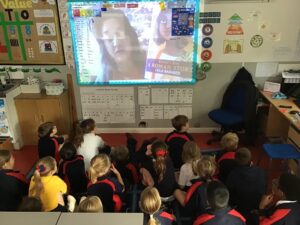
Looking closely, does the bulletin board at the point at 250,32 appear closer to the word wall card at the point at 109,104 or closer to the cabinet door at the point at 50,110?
the word wall card at the point at 109,104

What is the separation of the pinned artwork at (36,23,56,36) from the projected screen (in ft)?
0.94

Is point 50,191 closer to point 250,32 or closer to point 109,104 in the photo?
point 109,104

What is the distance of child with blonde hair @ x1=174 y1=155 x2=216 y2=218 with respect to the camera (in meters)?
2.30

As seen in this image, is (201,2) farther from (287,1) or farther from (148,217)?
(148,217)

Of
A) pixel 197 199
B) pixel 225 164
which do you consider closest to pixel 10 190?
pixel 197 199

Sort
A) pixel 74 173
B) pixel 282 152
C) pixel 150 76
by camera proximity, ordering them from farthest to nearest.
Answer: pixel 150 76 → pixel 282 152 → pixel 74 173

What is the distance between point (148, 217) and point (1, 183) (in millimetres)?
1267

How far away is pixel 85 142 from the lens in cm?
318

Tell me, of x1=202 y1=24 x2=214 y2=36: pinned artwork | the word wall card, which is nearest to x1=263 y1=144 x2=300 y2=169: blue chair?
x1=202 y1=24 x2=214 y2=36: pinned artwork

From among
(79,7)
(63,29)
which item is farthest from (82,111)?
(79,7)

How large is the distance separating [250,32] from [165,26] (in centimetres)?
116

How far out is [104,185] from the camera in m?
2.39

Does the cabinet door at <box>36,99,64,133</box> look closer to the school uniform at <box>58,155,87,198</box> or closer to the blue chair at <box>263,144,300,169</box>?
the school uniform at <box>58,155,87,198</box>

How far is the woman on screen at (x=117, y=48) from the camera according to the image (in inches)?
159
